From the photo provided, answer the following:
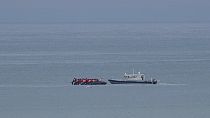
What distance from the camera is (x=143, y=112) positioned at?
40969mm

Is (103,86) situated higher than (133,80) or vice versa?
(133,80)

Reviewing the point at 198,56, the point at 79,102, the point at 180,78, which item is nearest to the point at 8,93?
the point at 79,102

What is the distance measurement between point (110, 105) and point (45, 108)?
10.6ft

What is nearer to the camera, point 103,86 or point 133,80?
point 103,86

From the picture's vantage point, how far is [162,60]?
7669 cm

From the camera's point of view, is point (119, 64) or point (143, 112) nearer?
point (143, 112)

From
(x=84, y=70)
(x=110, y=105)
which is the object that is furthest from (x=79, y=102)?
(x=84, y=70)

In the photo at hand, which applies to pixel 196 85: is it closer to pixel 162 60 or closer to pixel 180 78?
pixel 180 78

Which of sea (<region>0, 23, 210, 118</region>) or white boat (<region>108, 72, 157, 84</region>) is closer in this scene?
sea (<region>0, 23, 210, 118</region>)

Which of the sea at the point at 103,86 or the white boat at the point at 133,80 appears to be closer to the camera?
the sea at the point at 103,86

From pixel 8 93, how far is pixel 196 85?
11239 millimetres

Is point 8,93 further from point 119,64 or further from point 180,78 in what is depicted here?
point 119,64

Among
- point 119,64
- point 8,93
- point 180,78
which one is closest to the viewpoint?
point 8,93

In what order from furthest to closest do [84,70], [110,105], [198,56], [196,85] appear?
[198,56], [84,70], [196,85], [110,105]
